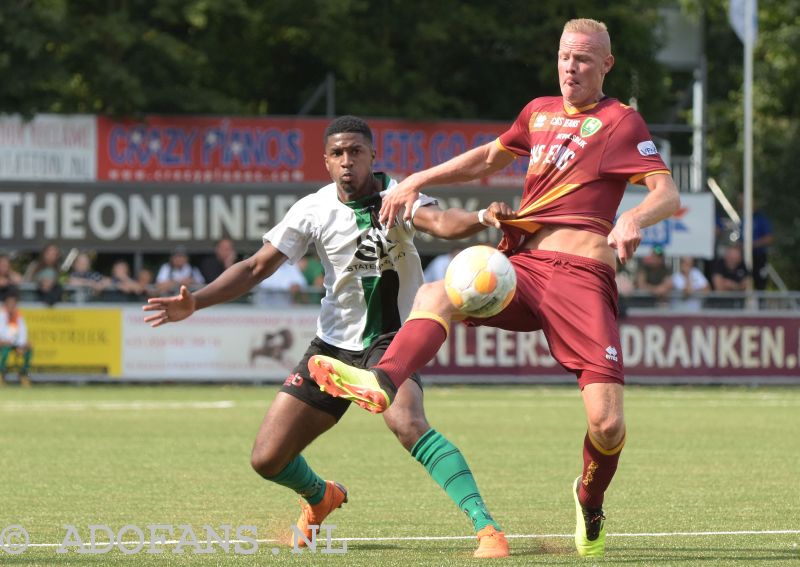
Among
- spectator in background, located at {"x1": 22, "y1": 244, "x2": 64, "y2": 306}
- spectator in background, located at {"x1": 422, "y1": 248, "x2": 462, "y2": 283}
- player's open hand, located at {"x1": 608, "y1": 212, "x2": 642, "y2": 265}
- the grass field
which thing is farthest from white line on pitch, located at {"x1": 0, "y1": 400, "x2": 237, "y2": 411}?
player's open hand, located at {"x1": 608, "y1": 212, "x2": 642, "y2": 265}

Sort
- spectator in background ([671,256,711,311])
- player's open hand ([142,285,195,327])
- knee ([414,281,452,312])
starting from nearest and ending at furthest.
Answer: knee ([414,281,452,312]) → player's open hand ([142,285,195,327]) → spectator in background ([671,256,711,311])

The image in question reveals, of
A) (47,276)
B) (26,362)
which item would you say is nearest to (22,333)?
(26,362)

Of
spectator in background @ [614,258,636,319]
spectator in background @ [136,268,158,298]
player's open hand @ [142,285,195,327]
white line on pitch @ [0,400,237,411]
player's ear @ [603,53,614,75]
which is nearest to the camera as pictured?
player's ear @ [603,53,614,75]

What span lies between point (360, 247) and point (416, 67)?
74.5 ft

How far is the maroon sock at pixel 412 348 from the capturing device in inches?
263

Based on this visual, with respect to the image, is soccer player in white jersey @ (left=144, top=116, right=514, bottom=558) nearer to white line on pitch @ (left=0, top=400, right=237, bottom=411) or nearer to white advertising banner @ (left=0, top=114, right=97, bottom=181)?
white line on pitch @ (left=0, top=400, right=237, bottom=411)

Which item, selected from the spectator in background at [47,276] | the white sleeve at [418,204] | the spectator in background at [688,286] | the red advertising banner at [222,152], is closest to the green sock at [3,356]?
the spectator in background at [47,276]

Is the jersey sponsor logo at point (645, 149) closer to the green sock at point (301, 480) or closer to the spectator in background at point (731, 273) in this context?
the green sock at point (301, 480)

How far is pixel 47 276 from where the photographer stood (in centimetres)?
2177

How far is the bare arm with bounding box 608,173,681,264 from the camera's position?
6500mm

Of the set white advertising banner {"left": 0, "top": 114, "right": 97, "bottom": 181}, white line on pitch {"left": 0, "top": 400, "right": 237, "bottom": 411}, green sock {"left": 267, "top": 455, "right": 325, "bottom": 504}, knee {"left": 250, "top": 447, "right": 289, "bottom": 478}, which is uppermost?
white advertising banner {"left": 0, "top": 114, "right": 97, "bottom": 181}

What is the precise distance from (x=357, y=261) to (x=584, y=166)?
1298 millimetres

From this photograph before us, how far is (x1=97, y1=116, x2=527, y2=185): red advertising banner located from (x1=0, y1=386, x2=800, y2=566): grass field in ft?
20.1

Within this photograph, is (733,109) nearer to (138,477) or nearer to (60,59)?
(60,59)
